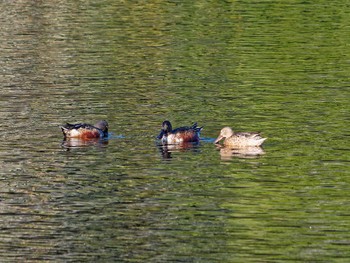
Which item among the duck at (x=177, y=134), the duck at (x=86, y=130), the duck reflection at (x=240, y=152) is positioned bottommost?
the duck reflection at (x=240, y=152)

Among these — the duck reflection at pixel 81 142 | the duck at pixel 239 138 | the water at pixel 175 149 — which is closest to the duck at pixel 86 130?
the duck reflection at pixel 81 142

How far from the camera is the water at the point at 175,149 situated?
20.0m

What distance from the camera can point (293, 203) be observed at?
2211 centimetres

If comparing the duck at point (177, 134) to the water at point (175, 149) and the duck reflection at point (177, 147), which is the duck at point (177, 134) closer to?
the duck reflection at point (177, 147)

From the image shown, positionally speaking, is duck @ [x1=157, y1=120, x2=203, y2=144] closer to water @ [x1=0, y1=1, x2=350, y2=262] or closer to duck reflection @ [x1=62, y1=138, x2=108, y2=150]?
water @ [x1=0, y1=1, x2=350, y2=262]

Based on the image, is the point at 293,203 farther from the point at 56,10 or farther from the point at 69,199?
the point at 56,10

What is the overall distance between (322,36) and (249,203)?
2467cm

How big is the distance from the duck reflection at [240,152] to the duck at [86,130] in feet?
8.91

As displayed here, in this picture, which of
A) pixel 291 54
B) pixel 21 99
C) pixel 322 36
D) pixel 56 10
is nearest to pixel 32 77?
pixel 21 99

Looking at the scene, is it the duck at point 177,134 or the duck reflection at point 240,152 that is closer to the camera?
the duck reflection at point 240,152

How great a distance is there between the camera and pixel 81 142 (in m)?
28.3

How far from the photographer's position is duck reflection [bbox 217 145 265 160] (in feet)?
86.8

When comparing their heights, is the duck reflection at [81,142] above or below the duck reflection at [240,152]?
above

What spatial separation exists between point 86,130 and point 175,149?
2230 mm
